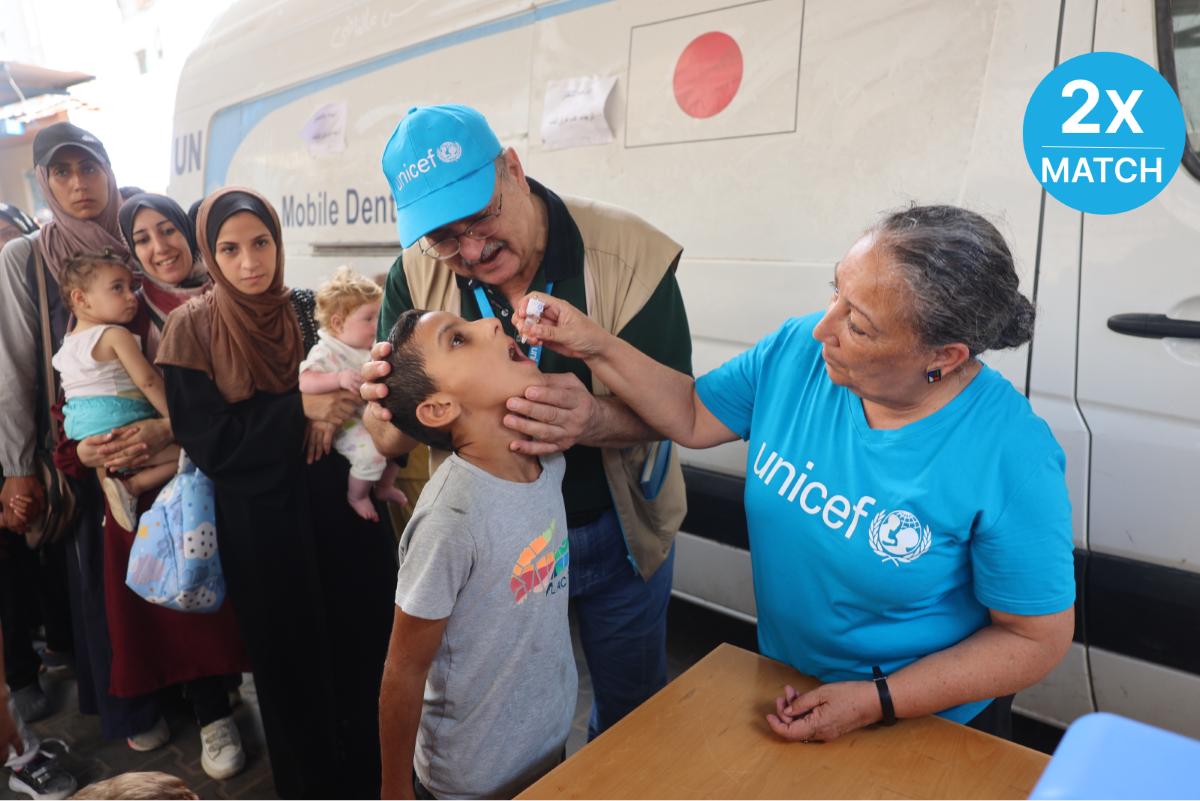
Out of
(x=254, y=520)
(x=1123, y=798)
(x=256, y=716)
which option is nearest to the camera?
(x=1123, y=798)

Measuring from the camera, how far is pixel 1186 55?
1.55 metres

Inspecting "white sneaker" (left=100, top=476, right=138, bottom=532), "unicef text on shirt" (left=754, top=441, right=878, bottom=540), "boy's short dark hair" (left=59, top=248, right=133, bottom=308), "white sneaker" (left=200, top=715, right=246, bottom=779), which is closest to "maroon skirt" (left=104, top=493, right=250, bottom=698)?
"white sneaker" (left=100, top=476, right=138, bottom=532)

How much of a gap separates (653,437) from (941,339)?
64 cm

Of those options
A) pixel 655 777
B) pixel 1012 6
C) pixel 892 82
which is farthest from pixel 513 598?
pixel 1012 6

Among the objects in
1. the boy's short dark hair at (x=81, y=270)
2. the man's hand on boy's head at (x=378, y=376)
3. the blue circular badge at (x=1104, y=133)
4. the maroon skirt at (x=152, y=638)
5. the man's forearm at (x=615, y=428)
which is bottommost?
the maroon skirt at (x=152, y=638)

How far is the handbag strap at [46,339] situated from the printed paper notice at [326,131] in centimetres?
137

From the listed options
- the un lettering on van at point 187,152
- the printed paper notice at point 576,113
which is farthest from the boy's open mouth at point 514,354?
the un lettering on van at point 187,152

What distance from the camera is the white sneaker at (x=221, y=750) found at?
2.37 m

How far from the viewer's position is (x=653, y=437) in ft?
5.11

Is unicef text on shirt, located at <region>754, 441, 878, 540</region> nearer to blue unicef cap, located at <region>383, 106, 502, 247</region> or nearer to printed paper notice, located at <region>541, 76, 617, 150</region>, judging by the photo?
blue unicef cap, located at <region>383, 106, 502, 247</region>

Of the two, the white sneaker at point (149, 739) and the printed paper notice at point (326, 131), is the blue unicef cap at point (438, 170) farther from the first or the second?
the printed paper notice at point (326, 131)

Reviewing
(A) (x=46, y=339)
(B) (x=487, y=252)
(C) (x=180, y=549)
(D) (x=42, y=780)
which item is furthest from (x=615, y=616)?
(A) (x=46, y=339)

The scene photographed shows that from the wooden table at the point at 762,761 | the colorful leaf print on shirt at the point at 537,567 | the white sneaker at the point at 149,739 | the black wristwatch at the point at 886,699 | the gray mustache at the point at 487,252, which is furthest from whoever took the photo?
the white sneaker at the point at 149,739

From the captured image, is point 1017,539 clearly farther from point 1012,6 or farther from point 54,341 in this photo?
point 54,341
